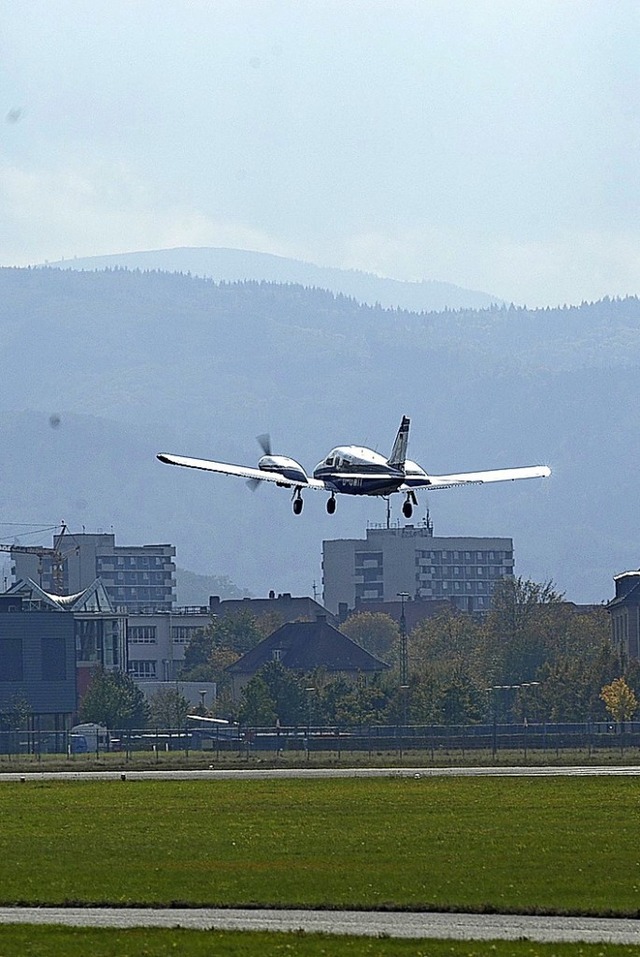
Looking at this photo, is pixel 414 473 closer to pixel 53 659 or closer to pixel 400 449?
pixel 400 449

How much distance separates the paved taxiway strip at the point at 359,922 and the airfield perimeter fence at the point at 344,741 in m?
81.2

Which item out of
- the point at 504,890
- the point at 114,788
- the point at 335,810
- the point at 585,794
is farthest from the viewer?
the point at 114,788

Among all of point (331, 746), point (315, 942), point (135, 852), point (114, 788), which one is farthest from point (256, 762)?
point (315, 942)

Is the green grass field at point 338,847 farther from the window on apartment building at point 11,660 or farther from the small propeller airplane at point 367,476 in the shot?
the window on apartment building at point 11,660

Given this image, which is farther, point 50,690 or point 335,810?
point 50,690

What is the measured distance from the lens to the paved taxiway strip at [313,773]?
10344 cm

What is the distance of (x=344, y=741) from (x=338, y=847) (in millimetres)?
77130

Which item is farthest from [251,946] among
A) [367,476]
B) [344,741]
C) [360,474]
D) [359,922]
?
[344,741]

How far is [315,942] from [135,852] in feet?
67.7

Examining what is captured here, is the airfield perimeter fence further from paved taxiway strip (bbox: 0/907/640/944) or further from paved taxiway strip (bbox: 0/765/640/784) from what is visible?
paved taxiway strip (bbox: 0/907/640/944)

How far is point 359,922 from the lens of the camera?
45.2 meters

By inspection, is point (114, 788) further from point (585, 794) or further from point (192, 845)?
point (192, 845)

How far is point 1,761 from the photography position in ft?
452

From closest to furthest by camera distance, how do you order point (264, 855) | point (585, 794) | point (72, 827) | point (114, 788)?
1. point (264, 855)
2. point (72, 827)
3. point (585, 794)
4. point (114, 788)
